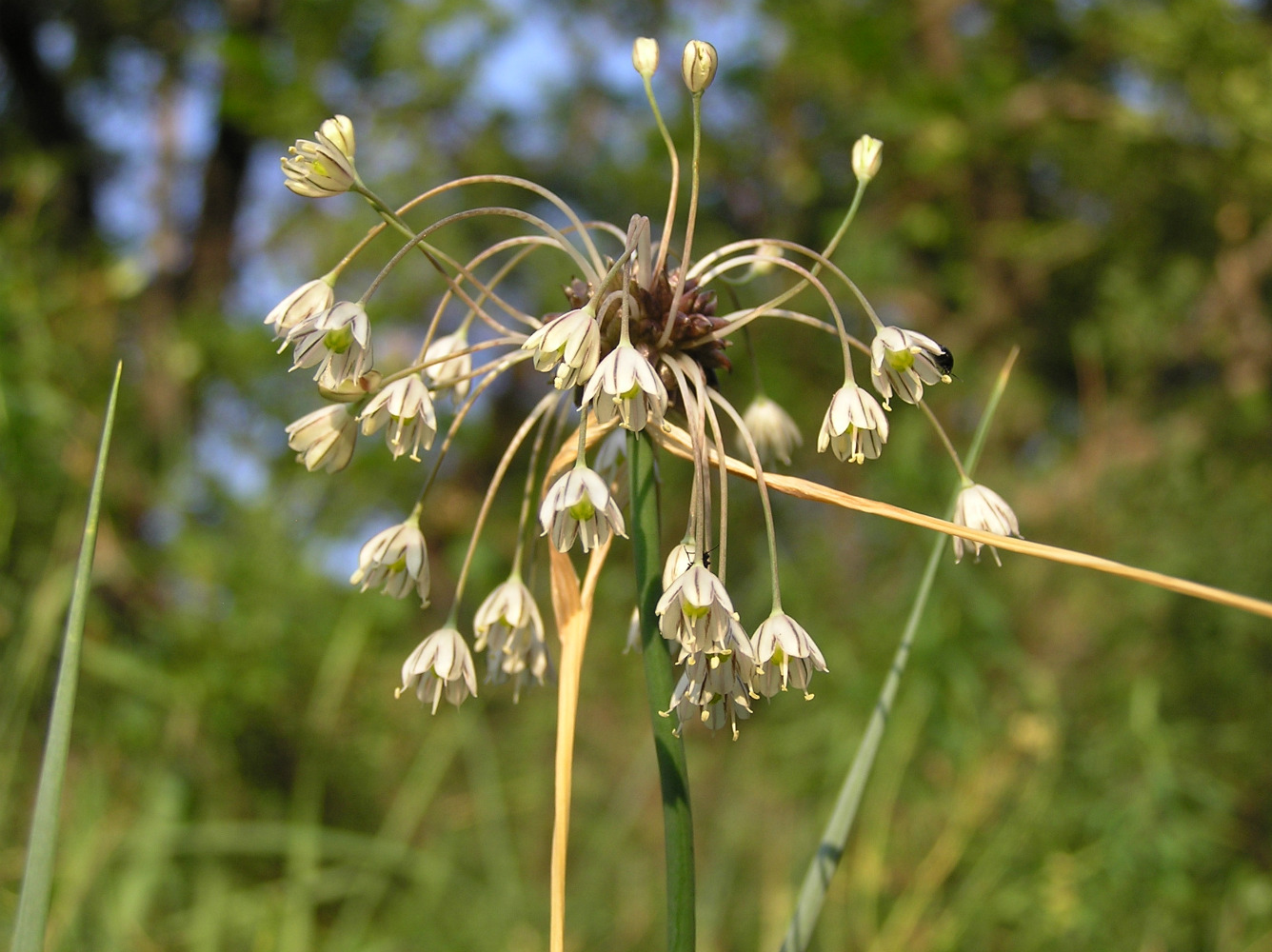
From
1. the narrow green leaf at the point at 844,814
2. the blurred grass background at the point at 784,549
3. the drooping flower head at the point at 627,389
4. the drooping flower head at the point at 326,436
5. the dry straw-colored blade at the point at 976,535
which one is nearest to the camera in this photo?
the dry straw-colored blade at the point at 976,535

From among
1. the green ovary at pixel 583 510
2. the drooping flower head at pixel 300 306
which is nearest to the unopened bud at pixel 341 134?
the drooping flower head at pixel 300 306

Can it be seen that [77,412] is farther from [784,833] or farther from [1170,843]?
[1170,843]

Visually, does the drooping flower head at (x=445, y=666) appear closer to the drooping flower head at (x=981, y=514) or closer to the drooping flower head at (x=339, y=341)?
the drooping flower head at (x=339, y=341)

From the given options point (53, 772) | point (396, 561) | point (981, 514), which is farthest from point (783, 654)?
point (53, 772)

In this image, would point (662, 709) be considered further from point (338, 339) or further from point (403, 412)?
point (338, 339)

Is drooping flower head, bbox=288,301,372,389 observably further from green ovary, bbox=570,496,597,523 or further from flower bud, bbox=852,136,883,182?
flower bud, bbox=852,136,883,182

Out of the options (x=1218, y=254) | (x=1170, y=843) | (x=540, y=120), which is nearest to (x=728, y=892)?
(x=1170, y=843)
